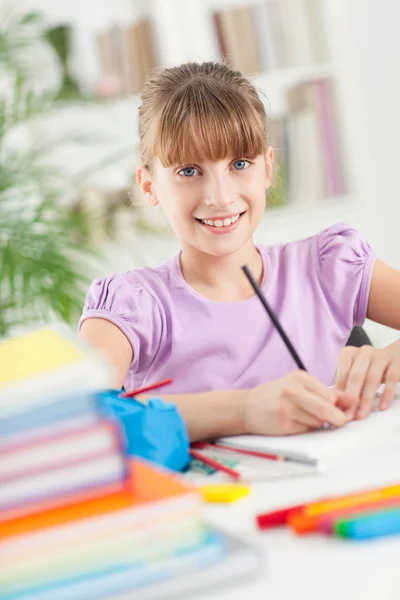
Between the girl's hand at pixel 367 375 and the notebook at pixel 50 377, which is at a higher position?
the notebook at pixel 50 377

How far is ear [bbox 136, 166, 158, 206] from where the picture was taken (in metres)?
1.49

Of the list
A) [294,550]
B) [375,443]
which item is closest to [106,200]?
[375,443]

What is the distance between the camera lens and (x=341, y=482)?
2.50 feet

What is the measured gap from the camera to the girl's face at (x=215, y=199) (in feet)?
4.33

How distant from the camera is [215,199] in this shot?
132 cm

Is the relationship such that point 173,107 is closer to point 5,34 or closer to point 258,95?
point 258,95

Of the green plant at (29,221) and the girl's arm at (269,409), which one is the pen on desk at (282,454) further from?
the green plant at (29,221)

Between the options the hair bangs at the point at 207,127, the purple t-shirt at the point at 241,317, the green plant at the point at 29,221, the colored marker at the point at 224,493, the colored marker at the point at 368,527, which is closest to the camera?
Result: the colored marker at the point at 368,527

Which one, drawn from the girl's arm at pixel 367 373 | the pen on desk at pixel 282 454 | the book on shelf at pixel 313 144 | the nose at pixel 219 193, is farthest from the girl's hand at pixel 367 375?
the book on shelf at pixel 313 144

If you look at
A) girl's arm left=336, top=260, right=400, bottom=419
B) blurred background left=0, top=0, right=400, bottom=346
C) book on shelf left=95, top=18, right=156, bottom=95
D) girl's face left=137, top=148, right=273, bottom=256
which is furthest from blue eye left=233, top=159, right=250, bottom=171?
book on shelf left=95, top=18, right=156, bottom=95

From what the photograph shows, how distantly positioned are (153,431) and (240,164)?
613mm

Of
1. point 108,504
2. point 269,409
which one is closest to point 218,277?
point 269,409

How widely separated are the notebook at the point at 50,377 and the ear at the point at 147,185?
961 mm

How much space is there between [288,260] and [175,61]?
6.19ft
